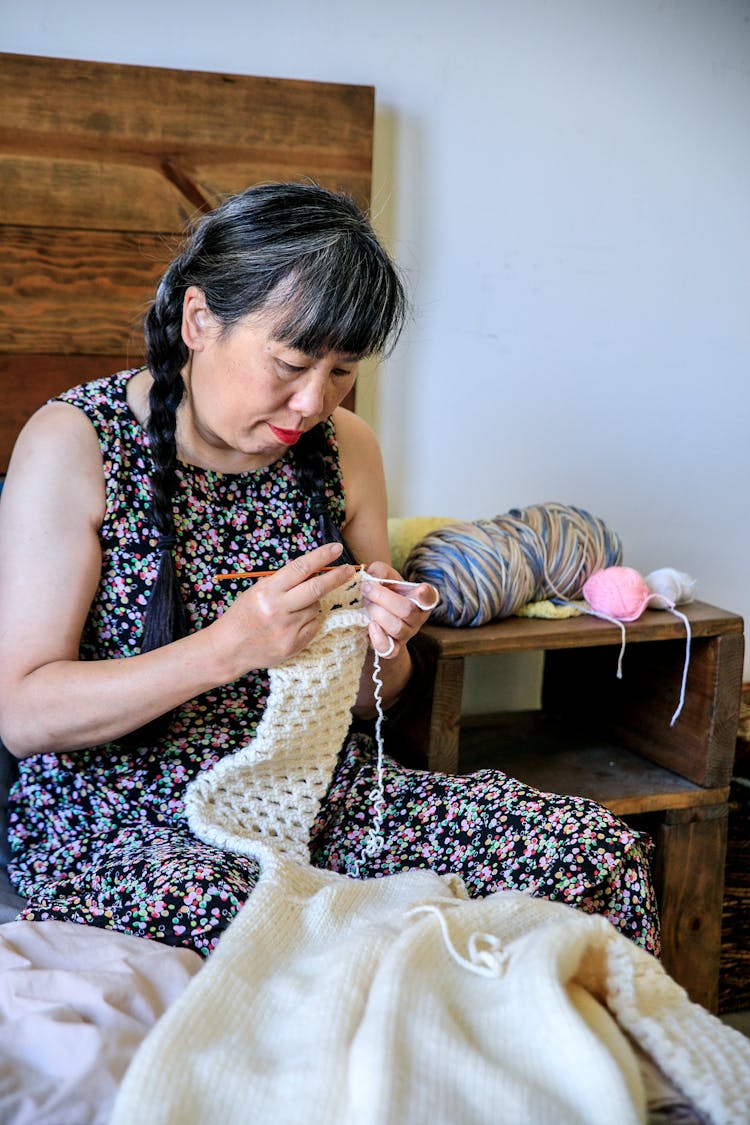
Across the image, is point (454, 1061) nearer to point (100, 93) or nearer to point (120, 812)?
point (120, 812)

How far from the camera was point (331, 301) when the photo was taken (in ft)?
4.15

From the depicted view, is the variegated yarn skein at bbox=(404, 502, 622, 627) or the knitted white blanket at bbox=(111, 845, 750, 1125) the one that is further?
the variegated yarn skein at bbox=(404, 502, 622, 627)

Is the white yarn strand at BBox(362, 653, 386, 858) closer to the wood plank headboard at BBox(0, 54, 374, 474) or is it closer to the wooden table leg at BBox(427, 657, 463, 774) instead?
the wooden table leg at BBox(427, 657, 463, 774)

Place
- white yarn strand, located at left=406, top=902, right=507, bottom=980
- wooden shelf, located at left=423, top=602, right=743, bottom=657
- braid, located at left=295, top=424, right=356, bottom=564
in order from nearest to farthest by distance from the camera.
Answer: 1. white yarn strand, located at left=406, top=902, right=507, bottom=980
2. braid, located at left=295, top=424, right=356, bottom=564
3. wooden shelf, located at left=423, top=602, right=743, bottom=657

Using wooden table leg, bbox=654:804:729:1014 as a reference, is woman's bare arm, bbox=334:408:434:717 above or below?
above

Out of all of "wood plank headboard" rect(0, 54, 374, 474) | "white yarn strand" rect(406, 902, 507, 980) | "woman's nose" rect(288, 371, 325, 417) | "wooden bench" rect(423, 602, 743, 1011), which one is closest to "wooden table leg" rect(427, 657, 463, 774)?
"wooden bench" rect(423, 602, 743, 1011)

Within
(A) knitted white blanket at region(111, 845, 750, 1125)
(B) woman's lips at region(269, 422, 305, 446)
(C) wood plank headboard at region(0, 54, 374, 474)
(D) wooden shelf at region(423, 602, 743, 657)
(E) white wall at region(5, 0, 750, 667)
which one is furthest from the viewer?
(E) white wall at region(5, 0, 750, 667)

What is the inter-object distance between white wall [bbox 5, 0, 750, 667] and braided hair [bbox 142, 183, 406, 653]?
667 mm

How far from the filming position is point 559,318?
215 centimetres

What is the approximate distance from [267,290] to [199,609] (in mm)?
408

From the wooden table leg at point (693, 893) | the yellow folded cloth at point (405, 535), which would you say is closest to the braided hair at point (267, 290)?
the yellow folded cloth at point (405, 535)

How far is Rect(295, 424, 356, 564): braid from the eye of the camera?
4.92 ft

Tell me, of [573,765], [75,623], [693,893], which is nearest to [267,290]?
[75,623]

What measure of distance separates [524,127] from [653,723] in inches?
44.2
